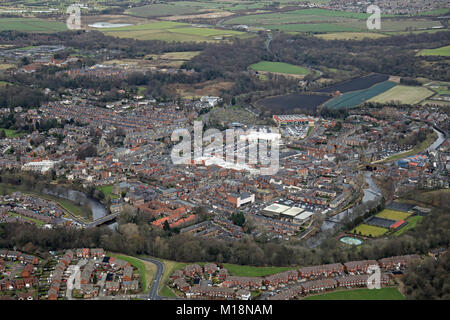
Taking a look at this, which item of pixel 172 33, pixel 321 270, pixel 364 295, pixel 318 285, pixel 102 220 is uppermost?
pixel 172 33

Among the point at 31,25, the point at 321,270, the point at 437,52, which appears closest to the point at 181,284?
the point at 321,270

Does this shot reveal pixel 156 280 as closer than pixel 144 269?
Yes

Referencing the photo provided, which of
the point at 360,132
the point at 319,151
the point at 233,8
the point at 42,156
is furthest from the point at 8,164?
the point at 233,8

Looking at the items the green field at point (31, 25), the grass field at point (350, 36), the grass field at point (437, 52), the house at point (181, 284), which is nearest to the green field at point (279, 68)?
the grass field at point (350, 36)

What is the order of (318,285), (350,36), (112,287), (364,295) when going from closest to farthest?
(364,295) → (112,287) → (318,285) → (350,36)

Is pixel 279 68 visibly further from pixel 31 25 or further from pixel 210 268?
pixel 210 268
